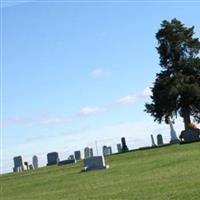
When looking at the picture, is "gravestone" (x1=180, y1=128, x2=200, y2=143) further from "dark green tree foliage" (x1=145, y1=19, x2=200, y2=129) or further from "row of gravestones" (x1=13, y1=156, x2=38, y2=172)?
"row of gravestones" (x1=13, y1=156, x2=38, y2=172)

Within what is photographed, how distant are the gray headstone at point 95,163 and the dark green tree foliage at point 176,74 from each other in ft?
80.3

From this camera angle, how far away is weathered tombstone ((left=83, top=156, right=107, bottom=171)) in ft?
92.1

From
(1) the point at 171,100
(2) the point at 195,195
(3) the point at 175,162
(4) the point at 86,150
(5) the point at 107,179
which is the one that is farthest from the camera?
(4) the point at 86,150

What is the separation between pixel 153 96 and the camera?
5472 cm

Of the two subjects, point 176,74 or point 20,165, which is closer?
point 176,74

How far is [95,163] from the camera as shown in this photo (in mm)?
28531

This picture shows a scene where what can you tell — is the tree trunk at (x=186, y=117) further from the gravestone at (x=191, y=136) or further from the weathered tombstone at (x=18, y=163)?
the weathered tombstone at (x=18, y=163)

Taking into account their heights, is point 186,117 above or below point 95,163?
above

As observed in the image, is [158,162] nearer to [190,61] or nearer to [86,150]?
[190,61]

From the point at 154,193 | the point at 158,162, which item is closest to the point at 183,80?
the point at 158,162

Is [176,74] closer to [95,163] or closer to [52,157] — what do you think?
[52,157]

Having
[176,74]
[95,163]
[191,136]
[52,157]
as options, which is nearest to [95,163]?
[95,163]

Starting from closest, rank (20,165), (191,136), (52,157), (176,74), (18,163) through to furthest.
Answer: (191,136)
(176,74)
(20,165)
(52,157)
(18,163)

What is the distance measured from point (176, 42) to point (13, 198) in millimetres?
38029
